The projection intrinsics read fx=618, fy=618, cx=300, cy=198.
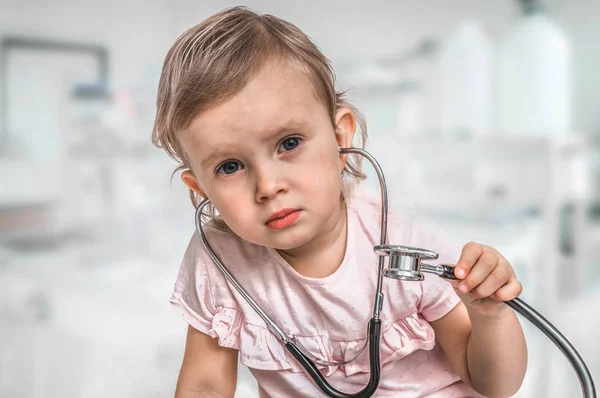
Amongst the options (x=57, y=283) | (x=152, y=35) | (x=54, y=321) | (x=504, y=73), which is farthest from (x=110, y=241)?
(x=504, y=73)

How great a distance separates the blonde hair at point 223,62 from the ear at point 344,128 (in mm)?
12

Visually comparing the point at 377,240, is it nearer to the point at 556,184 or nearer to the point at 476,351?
the point at 476,351

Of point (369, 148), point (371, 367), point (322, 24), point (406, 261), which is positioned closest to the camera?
point (406, 261)

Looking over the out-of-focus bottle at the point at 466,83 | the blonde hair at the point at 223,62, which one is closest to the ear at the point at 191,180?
the blonde hair at the point at 223,62

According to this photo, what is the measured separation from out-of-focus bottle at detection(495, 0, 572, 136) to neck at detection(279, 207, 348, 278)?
23.4 inches

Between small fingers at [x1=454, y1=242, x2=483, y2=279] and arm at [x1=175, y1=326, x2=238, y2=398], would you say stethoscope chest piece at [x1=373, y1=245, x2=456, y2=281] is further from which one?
arm at [x1=175, y1=326, x2=238, y2=398]

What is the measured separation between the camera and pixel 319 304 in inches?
25.6

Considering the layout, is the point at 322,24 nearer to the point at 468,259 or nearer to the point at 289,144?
the point at 289,144

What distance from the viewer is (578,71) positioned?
3.90 feet

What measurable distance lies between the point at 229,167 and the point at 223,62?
9cm

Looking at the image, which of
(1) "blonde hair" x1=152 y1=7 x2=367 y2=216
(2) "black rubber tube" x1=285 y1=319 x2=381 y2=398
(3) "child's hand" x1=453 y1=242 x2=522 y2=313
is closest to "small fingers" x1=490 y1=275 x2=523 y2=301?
(3) "child's hand" x1=453 y1=242 x2=522 y2=313

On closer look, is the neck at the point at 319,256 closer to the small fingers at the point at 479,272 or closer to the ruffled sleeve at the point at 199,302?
the ruffled sleeve at the point at 199,302

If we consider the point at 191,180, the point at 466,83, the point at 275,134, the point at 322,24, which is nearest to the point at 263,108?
the point at 275,134

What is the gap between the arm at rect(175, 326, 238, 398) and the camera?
67 centimetres
